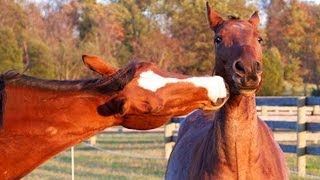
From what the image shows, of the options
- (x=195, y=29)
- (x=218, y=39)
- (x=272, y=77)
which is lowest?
(x=218, y=39)

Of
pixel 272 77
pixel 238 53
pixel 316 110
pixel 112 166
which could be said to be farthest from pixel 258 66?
pixel 272 77

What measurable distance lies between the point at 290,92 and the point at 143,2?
10.2 meters

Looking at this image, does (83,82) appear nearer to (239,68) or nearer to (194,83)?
(194,83)

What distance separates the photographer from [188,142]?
5.04 m

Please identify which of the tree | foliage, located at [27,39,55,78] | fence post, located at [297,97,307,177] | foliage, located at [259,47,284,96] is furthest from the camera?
the tree

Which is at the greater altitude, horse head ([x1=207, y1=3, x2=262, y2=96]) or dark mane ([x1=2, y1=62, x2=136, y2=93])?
horse head ([x1=207, y1=3, x2=262, y2=96])

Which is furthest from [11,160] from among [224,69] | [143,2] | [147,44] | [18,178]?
[143,2]

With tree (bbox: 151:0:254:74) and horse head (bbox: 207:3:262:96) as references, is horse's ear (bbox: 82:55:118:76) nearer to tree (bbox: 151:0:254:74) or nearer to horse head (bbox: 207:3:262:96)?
horse head (bbox: 207:3:262:96)

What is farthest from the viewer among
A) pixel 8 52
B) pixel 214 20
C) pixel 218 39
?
pixel 8 52

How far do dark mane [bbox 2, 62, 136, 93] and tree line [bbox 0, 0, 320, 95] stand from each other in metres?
24.4

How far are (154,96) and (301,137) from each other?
32.1ft

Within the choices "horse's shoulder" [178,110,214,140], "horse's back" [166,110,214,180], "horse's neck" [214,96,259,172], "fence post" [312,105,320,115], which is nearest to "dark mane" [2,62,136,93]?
"horse's neck" [214,96,259,172]

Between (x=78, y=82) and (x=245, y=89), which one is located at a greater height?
(x=245, y=89)

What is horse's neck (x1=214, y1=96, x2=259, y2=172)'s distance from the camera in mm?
3918
